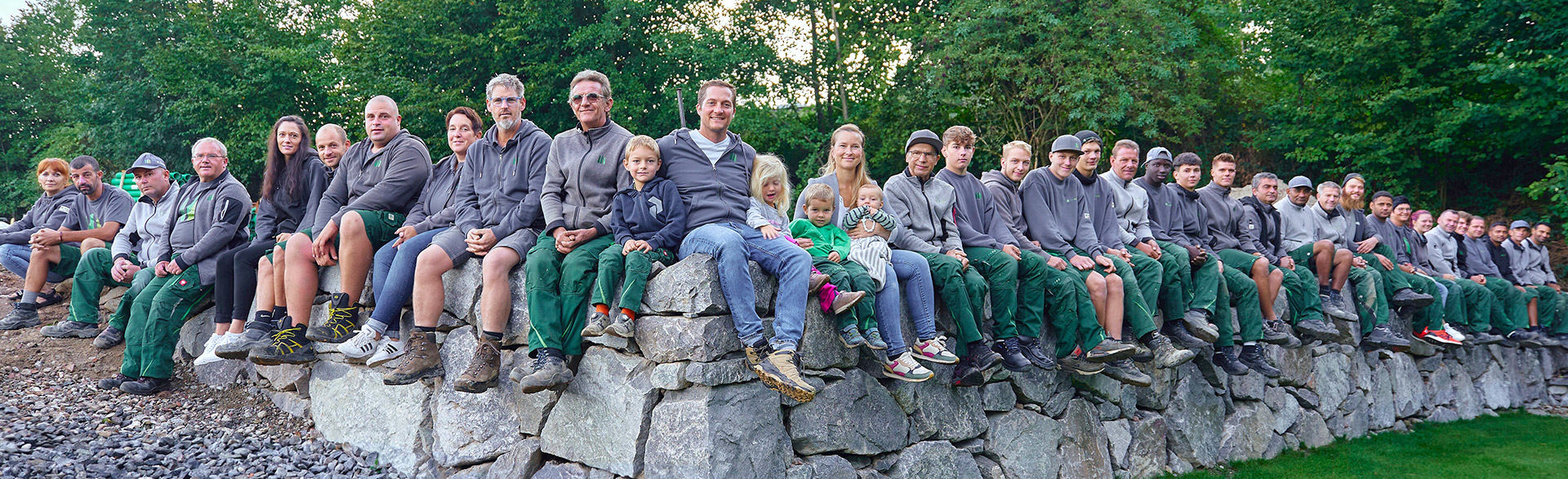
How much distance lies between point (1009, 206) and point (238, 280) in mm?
4565

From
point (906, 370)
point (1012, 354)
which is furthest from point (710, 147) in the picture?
point (1012, 354)

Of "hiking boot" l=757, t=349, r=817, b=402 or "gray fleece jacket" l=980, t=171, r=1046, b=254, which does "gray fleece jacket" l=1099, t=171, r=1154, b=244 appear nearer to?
"gray fleece jacket" l=980, t=171, r=1046, b=254

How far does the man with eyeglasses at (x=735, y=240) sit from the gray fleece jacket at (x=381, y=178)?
1.73 metres

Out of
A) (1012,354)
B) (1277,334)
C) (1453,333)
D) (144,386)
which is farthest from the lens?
(1453,333)

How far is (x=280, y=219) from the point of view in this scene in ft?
17.5

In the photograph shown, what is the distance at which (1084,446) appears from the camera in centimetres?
532

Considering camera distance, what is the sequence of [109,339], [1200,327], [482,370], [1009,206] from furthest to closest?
1. [109,339]
2. [1200,327]
3. [1009,206]
4. [482,370]

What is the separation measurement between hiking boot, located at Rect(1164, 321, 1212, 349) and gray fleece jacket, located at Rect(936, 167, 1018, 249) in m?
1.33

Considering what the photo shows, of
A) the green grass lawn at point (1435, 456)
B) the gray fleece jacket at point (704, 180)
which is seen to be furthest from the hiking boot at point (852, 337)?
the green grass lawn at point (1435, 456)

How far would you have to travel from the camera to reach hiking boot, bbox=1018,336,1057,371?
15.5 ft

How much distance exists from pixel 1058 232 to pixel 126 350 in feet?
18.9

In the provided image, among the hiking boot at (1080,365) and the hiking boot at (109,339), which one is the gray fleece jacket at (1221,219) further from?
the hiking boot at (109,339)

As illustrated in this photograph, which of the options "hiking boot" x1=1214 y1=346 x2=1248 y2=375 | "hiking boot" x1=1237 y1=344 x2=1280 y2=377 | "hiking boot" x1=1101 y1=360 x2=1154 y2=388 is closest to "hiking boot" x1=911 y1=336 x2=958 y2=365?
"hiking boot" x1=1101 y1=360 x2=1154 y2=388

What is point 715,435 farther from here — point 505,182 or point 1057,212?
point 1057,212
